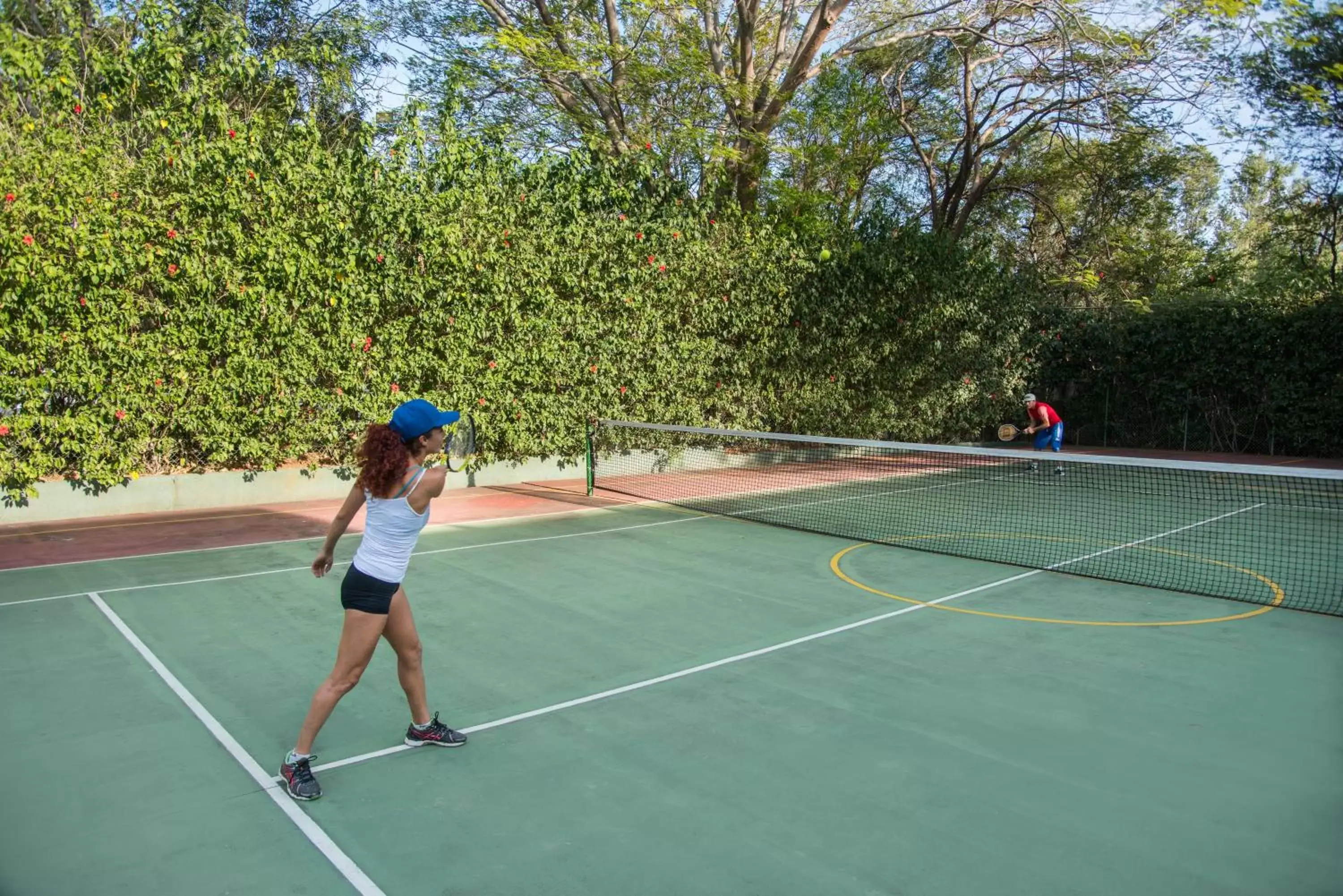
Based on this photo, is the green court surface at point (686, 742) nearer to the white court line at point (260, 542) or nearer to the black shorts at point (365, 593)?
the white court line at point (260, 542)

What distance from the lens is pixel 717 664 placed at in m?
6.19

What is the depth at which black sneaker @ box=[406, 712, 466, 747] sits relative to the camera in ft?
15.6

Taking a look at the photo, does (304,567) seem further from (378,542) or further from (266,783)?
(378,542)

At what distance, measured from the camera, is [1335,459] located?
20.4 metres

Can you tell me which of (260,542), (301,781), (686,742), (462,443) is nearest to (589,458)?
(462,443)

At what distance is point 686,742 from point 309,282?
9860 millimetres

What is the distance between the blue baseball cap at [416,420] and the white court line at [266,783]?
1774 mm

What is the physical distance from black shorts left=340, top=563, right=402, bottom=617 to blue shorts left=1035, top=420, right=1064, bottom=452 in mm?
14931

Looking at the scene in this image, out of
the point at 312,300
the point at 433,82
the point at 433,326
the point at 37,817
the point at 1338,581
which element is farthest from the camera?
the point at 433,82

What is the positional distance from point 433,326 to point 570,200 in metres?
3.32

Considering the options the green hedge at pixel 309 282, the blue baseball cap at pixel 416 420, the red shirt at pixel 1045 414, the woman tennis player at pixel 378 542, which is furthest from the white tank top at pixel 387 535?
the red shirt at pixel 1045 414

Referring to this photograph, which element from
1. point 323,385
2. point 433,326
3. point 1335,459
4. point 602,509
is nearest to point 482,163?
point 433,326

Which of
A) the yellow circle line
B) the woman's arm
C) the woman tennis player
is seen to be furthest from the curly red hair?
the yellow circle line

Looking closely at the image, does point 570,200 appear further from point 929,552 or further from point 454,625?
point 454,625
